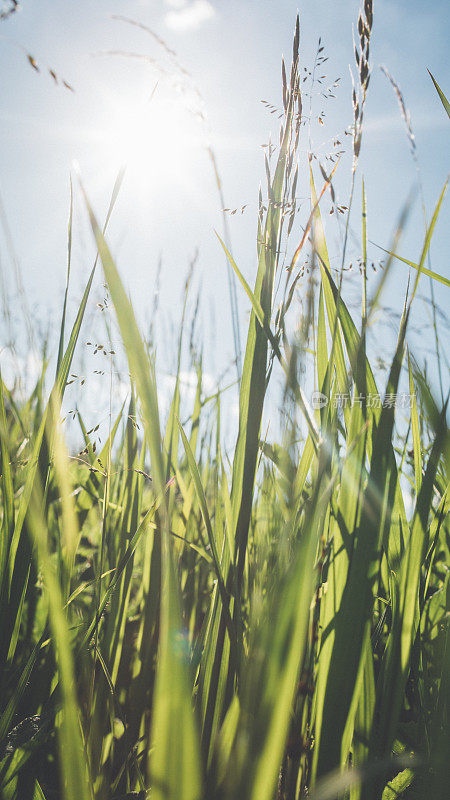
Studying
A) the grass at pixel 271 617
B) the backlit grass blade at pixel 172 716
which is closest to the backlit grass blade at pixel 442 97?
the grass at pixel 271 617

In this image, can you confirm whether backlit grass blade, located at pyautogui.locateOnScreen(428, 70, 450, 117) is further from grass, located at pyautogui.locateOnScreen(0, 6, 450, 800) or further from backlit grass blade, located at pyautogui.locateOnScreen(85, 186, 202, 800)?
backlit grass blade, located at pyautogui.locateOnScreen(85, 186, 202, 800)

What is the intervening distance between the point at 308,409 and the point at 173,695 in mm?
422

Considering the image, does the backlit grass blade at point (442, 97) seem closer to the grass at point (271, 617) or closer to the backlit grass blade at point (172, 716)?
the grass at point (271, 617)

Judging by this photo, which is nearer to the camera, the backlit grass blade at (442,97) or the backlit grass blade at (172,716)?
the backlit grass blade at (172,716)

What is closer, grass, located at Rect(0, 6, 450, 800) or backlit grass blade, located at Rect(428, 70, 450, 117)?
grass, located at Rect(0, 6, 450, 800)

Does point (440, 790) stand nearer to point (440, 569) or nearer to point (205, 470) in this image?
point (440, 569)

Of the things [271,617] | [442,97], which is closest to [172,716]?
[271,617]

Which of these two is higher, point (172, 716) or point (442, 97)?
point (442, 97)

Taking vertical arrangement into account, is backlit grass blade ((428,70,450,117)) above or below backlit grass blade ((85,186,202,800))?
above

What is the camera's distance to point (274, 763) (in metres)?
0.34

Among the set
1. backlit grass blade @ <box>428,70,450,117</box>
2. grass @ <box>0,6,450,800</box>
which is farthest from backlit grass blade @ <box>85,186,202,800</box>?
backlit grass blade @ <box>428,70,450,117</box>

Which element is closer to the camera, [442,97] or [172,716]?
[172,716]

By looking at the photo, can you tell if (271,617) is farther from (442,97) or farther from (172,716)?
(442,97)

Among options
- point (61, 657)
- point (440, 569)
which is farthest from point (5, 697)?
point (440, 569)
